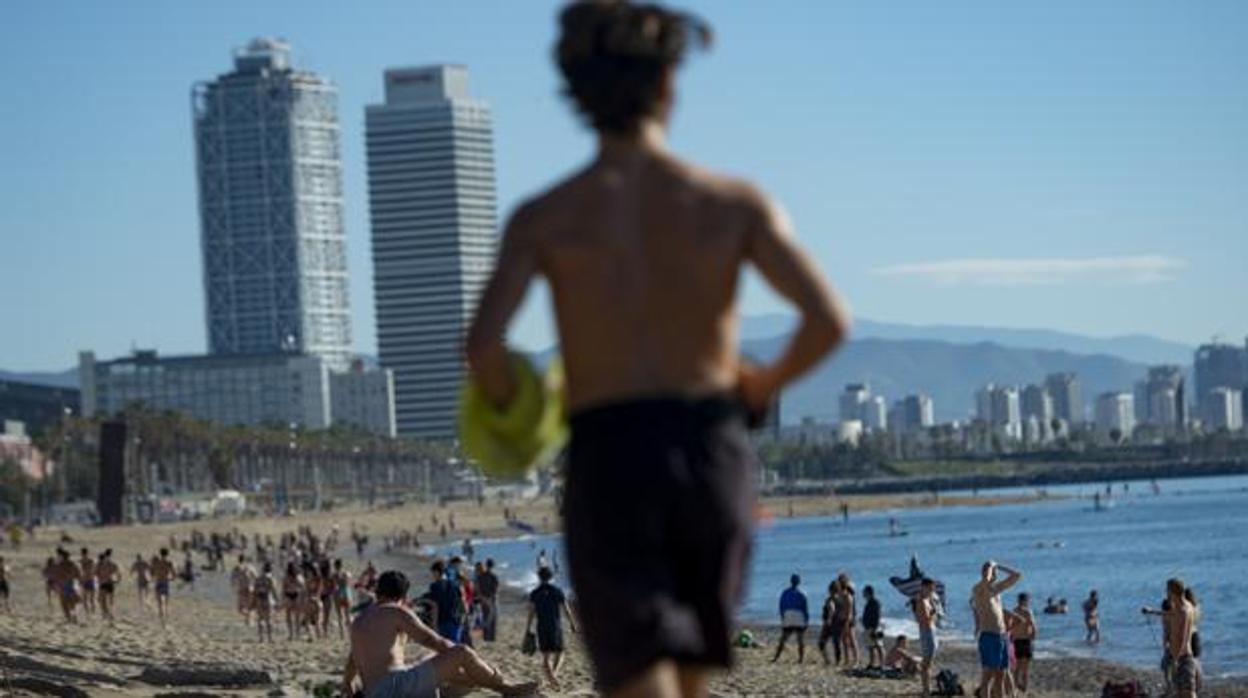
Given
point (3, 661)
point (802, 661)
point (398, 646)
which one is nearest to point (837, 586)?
point (802, 661)

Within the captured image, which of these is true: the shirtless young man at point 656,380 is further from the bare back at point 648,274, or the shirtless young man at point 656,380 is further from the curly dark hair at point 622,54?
the curly dark hair at point 622,54

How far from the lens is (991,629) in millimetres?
23844

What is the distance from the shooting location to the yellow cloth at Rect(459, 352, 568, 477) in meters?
4.82

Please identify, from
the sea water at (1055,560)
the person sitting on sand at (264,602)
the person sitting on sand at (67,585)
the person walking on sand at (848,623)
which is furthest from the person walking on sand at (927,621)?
the person sitting on sand at (67,585)

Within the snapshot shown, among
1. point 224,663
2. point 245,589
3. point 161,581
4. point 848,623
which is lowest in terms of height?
point 848,623

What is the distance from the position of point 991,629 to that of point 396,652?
36.5ft

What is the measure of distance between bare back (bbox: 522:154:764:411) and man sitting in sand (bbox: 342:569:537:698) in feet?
28.8

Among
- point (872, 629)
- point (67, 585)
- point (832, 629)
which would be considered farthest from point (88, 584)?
point (872, 629)

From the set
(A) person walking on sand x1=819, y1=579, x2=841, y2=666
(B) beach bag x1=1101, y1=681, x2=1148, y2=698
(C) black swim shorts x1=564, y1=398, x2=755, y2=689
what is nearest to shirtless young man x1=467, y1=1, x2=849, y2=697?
(C) black swim shorts x1=564, y1=398, x2=755, y2=689

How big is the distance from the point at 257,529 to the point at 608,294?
459 feet

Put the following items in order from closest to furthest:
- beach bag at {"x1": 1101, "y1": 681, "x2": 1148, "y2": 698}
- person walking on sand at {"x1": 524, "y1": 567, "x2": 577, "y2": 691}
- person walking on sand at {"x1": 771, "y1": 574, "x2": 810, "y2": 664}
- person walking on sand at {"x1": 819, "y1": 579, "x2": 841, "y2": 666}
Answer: person walking on sand at {"x1": 524, "y1": 567, "x2": 577, "y2": 691}, beach bag at {"x1": 1101, "y1": 681, "x2": 1148, "y2": 698}, person walking on sand at {"x1": 819, "y1": 579, "x2": 841, "y2": 666}, person walking on sand at {"x1": 771, "y1": 574, "x2": 810, "y2": 664}

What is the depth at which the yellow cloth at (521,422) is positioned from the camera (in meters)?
4.82

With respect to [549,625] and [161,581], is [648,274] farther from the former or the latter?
[161,581]

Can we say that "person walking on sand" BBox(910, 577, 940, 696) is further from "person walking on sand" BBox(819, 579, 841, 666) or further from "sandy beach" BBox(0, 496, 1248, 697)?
"person walking on sand" BBox(819, 579, 841, 666)
